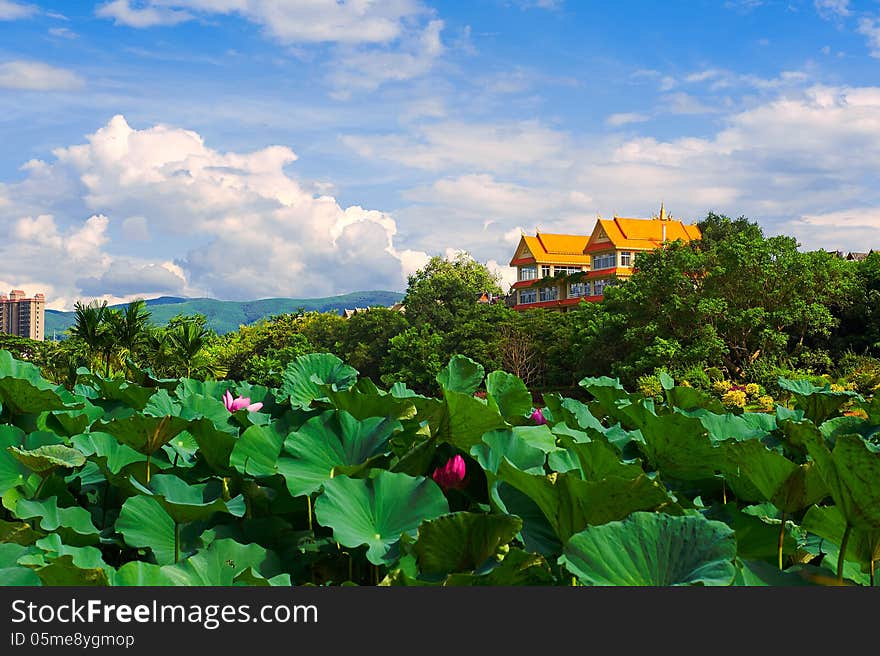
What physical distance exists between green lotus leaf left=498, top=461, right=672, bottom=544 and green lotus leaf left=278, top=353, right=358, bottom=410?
2.48 feet

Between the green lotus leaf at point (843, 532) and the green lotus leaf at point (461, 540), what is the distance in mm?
361

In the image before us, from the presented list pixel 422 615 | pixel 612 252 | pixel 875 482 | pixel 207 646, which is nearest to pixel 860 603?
pixel 875 482

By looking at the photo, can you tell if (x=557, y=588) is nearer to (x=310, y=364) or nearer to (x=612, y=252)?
(x=310, y=364)

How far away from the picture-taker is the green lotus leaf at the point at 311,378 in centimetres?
164

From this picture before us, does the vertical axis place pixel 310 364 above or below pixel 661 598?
above

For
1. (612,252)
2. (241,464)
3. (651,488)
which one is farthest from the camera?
(612,252)

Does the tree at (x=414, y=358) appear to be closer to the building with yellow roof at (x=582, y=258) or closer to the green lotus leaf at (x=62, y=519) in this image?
the building with yellow roof at (x=582, y=258)

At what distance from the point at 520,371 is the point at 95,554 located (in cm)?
2693

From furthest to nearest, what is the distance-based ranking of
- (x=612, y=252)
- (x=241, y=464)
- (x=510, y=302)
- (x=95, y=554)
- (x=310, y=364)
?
(x=510, y=302), (x=612, y=252), (x=310, y=364), (x=241, y=464), (x=95, y=554)

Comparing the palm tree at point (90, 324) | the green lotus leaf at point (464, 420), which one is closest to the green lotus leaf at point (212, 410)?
the green lotus leaf at point (464, 420)

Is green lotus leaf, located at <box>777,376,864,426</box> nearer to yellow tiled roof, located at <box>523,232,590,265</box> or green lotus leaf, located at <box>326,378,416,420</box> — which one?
green lotus leaf, located at <box>326,378,416,420</box>

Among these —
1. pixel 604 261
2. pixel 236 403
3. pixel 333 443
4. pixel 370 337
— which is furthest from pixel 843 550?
pixel 604 261

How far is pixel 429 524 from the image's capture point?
2.79 feet

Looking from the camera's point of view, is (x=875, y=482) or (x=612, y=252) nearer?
(x=875, y=482)
